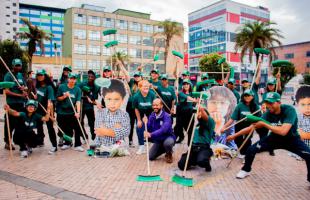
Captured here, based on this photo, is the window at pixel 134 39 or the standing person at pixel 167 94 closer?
the standing person at pixel 167 94

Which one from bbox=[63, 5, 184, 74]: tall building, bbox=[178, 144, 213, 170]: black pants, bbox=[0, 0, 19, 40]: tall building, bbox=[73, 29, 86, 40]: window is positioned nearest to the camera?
bbox=[178, 144, 213, 170]: black pants

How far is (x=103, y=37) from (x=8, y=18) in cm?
4971

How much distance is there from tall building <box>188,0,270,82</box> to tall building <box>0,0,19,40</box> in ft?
178

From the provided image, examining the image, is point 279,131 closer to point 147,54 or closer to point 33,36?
point 33,36

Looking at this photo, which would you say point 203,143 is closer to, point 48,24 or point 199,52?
point 199,52

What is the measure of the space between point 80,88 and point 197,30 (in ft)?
255

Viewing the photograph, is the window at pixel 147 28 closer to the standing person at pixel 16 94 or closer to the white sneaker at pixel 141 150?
the standing person at pixel 16 94

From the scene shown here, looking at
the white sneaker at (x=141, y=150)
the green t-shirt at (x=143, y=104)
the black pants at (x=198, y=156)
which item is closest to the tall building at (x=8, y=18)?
the green t-shirt at (x=143, y=104)

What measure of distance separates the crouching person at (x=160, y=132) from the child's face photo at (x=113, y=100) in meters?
0.98

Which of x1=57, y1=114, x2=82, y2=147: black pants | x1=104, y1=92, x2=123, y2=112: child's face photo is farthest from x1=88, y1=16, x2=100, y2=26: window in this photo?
x1=104, y1=92, x2=123, y2=112: child's face photo

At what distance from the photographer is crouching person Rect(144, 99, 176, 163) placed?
711 cm

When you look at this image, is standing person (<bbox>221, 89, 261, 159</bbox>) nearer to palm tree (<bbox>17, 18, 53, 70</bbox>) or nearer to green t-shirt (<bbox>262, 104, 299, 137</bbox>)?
green t-shirt (<bbox>262, 104, 299, 137</bbox>)

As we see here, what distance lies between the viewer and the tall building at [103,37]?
201 ft

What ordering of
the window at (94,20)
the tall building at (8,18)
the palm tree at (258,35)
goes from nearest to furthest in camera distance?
the palm tree at (258,35)
the window at (94,20)
the tall building at (8,18)
